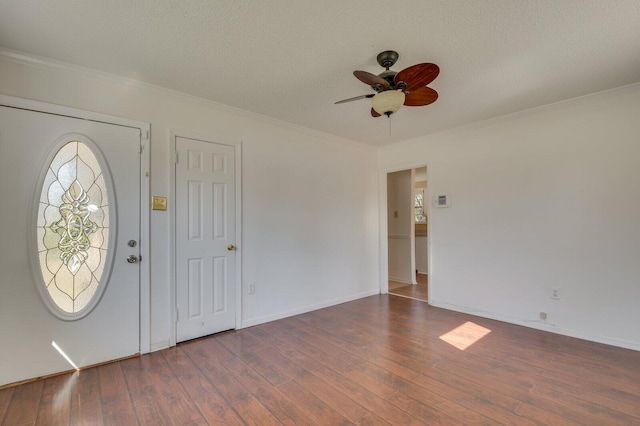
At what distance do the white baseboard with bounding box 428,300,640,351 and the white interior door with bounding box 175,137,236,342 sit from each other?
293 centimetres

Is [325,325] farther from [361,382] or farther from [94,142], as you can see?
[94,142]

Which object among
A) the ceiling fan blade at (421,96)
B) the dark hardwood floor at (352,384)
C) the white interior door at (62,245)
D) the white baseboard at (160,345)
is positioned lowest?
the dark hardwood floor at (352,384)

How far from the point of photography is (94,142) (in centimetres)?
242

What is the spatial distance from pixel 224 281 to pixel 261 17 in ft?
8.21

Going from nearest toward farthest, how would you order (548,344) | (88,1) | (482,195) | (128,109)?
(88,1), (128,109), (548,344), (482,195)

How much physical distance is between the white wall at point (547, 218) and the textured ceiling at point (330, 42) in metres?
0.46

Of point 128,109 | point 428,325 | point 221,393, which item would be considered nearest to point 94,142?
point 128,109

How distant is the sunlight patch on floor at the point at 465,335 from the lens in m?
2.80

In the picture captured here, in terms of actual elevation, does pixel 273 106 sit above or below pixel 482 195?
above

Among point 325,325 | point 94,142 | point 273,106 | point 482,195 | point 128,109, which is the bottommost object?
point 325,325

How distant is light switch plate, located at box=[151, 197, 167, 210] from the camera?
105 inches

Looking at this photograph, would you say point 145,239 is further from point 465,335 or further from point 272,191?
point 465,335

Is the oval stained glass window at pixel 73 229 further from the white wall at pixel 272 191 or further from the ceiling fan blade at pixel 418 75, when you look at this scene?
the ceiling fan blade at pixel 418 75

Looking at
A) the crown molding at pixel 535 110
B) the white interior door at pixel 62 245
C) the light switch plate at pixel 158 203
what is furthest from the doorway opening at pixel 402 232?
the white interior door at pixel 62 245
